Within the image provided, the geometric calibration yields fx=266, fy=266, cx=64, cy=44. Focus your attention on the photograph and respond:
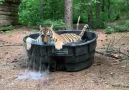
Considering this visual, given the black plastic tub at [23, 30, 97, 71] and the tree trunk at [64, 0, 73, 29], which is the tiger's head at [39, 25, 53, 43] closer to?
the black plastic tub at [23, 30, 97, 71]

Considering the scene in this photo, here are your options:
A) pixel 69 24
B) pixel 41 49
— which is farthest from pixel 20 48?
pixel 69 24

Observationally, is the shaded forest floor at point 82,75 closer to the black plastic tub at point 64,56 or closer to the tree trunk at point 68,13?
→ the black plastic tub at point 64,56

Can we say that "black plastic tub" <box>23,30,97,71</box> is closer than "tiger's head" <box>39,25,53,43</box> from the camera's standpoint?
Yes

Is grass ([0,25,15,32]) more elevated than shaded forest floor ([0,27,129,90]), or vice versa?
grass ([0,25,15,32])

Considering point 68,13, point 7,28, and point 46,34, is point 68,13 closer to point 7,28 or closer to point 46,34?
point 7,28

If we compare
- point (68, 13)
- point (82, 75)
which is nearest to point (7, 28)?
point (68, 13)

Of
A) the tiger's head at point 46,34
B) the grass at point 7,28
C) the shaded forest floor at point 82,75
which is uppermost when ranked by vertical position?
the tiger's head at point 46,34

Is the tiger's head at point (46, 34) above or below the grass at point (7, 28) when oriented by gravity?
above

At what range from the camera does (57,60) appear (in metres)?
5.00

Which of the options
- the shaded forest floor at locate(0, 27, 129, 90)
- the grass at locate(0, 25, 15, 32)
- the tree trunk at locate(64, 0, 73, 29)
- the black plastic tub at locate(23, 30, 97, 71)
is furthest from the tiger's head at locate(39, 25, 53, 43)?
the grass at locate(0, 25, 15, 32)

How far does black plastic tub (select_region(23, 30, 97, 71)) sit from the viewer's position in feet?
15.9

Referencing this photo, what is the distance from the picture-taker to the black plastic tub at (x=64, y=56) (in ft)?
15.9

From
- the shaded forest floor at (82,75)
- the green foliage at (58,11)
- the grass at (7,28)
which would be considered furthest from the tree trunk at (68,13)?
the shaded forest floor at (82,75)

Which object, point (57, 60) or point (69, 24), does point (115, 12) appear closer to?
point (69, 24)
